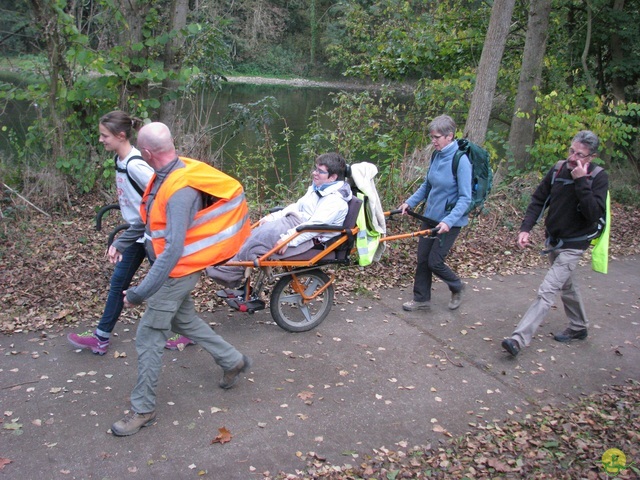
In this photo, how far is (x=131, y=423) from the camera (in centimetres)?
390

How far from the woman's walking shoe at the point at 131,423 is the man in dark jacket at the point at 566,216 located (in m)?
3.02

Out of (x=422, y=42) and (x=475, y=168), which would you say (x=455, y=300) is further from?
(x=422, y=42)

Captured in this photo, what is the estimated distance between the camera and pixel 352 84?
1731 inches

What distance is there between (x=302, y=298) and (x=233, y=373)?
128 cm

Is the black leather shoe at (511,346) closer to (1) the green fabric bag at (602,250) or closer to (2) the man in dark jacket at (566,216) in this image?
(2) the man in dark jacket at (566,216)

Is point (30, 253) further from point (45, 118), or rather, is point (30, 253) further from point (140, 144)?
point (140, 144)

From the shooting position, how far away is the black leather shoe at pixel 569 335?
5.89m

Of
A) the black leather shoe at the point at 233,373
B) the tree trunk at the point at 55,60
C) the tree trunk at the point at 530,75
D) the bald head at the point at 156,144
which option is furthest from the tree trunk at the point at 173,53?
the tree trunk at the point at 530,75

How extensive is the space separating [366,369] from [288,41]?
1850 inches

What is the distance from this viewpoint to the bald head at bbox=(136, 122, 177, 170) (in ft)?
12.3

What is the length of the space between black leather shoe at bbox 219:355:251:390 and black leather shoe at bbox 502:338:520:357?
7.44ft

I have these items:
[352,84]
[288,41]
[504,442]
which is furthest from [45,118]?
[288,41]

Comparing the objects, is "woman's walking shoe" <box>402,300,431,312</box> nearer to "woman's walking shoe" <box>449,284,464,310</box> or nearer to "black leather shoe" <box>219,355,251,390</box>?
"woman's walking shoe" <box>449,284,464,310</box>

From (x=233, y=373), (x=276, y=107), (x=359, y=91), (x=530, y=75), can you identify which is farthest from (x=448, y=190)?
(x=530, y=75)
